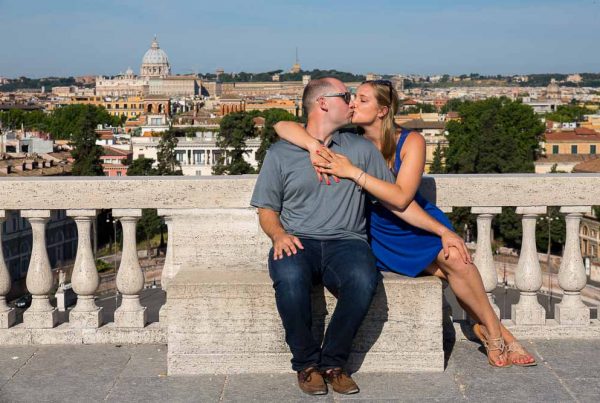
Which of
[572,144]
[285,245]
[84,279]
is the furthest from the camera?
[572,144]

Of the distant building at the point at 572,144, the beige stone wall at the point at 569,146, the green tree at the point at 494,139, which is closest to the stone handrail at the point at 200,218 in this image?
the green tree at the point at 494,139

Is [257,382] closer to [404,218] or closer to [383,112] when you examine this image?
[404,218]

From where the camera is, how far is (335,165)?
4922 millimetres

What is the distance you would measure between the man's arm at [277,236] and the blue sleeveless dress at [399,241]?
465mm

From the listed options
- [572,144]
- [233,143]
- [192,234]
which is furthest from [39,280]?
[572,144]

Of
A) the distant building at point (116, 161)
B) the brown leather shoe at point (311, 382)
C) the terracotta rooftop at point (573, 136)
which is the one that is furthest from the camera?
the terracotta rooftop at point (573, 136)

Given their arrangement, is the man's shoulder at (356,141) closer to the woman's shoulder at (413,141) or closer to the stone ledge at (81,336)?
the woman's shoulder at (413,141)

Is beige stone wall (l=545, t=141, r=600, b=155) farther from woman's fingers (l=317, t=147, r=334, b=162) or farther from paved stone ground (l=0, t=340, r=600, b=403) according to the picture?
woman's fingers (l=317, t=147, r=334, b=162)

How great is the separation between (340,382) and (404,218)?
0.81 metres

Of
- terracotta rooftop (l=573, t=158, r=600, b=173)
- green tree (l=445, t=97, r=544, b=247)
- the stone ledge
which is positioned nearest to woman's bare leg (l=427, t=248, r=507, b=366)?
the stone ledge

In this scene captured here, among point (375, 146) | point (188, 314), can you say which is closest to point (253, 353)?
point (188, 314)

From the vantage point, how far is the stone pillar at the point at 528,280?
5.81 m

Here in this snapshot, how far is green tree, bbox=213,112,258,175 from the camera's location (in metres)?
56.3

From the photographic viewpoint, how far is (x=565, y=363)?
5262 mm
